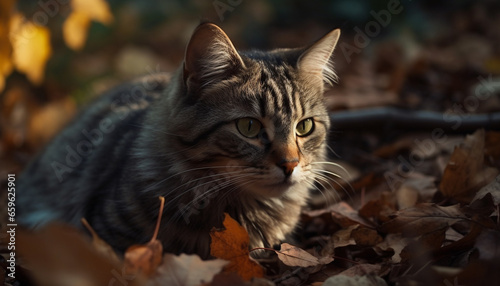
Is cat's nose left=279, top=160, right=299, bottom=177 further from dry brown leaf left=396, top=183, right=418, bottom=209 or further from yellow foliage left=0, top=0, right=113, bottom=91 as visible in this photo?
yellow foliage left=0, top=0, right=113, bottom=91

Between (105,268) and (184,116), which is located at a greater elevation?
(184,116)

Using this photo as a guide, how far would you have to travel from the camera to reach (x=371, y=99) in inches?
150

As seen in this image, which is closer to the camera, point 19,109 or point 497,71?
point 19,109

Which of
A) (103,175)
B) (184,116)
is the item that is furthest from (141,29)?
(184,116)

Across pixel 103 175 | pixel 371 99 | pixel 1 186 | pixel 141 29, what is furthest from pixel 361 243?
pixel 141 29

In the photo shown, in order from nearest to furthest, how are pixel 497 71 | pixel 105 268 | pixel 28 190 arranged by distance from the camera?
pixel 105 268 → pixel 28 190 → pixel 497 71

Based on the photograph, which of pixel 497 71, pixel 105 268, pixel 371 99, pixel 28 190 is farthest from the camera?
pixel 497 71

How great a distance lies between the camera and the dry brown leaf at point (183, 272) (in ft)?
4.85

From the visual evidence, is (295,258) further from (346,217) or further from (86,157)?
(86,157)

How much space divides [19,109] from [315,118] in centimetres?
265

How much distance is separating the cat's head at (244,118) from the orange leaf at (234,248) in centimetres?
26

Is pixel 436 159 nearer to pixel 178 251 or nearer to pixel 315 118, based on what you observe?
pixel 315 118

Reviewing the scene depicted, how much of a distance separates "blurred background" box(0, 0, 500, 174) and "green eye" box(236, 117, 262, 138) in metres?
1.47

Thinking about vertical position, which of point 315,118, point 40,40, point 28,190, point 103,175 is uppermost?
point 40,40
